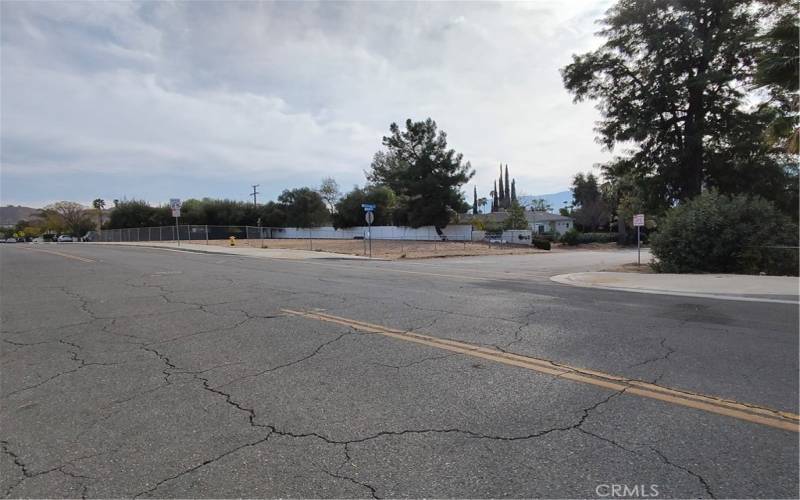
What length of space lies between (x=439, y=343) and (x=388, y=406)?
2.11 metres

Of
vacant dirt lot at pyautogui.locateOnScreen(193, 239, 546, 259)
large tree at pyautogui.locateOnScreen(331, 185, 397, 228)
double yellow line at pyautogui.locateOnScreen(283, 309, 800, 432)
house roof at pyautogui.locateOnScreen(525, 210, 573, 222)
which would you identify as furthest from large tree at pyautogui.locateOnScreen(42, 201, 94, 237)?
double yellow line at pyautogui.locateOnScreen(283, 309, 800, 432)

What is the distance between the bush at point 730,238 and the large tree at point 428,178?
34.4 metres

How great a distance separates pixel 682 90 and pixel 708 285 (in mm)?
13900

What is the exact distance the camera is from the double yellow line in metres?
3.79

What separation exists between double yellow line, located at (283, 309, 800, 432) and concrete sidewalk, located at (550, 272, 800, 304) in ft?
25.8

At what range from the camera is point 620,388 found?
4.42 metres

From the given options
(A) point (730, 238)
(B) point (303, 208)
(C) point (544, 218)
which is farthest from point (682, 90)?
(C) point (544, 218)

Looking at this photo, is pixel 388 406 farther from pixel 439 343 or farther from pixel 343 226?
pixel 343 226

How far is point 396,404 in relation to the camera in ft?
13.3

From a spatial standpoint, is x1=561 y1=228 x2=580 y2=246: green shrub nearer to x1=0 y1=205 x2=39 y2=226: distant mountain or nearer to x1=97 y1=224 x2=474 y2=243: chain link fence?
x1=97 y1=224 x2=474 y2=243: chain link fence

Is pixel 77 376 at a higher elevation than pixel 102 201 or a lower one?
lower

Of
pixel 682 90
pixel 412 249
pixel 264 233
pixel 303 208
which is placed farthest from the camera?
pixel 303 208

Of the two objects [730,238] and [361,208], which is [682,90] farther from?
[361,208]

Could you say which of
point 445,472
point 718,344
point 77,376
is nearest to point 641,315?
point 718,344
